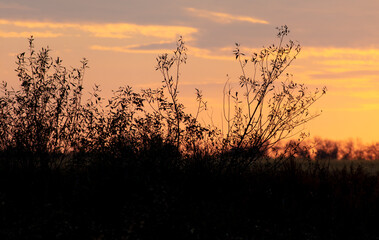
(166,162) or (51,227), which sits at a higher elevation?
(166,162)

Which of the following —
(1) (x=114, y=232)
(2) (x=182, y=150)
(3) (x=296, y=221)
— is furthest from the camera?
(2) (x=182, y=150)

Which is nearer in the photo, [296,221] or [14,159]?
[296,221]

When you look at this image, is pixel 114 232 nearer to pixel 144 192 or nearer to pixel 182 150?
pixel 144 192

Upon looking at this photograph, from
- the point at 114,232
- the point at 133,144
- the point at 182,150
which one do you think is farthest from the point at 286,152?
the point at 114,232

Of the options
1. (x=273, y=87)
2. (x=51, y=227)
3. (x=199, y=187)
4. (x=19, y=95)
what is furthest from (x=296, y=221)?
(x=19, y=95)

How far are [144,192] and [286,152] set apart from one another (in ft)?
11.9

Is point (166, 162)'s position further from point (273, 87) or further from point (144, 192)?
point (273, 87)

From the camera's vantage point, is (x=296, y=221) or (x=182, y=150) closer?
(x=296, y=221)

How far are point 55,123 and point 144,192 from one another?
3.22 meters

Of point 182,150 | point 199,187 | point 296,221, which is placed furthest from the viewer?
point 182,150

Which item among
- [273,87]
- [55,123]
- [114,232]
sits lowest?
[114,232]

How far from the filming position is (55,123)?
33.6 ft

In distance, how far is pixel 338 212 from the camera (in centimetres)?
820

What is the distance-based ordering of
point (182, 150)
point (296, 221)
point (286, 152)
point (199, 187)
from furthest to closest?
point (286, 152), point (182, 150), point (199, 187), point (296, 221)
